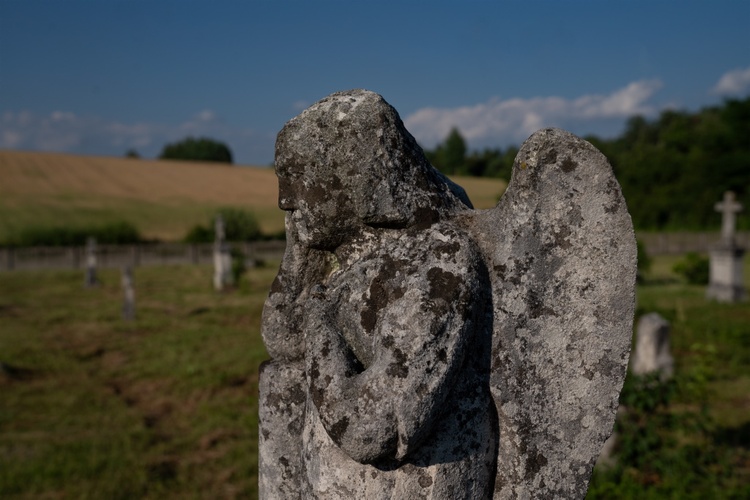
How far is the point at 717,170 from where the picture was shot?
138ft

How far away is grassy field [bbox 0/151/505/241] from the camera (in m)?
41.6

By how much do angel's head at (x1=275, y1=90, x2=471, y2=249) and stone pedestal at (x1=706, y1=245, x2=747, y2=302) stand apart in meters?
18.0

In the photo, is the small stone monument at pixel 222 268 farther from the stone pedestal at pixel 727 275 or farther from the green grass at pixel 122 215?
the green grass at pixel 122 215

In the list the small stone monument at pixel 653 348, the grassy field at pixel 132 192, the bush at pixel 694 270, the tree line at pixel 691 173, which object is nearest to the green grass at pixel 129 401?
the small stone monument at pixel 653 348

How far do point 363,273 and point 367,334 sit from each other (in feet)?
0.63

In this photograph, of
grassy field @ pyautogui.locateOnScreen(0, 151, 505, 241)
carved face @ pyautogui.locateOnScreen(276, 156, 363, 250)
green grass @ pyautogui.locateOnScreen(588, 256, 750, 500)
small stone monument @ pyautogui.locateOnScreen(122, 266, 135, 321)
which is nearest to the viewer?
carved face @ pyautogui.locateOnScreen(276, 156, 363, 250)

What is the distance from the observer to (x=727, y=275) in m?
17.9

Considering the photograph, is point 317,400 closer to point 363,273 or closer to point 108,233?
point 363,273

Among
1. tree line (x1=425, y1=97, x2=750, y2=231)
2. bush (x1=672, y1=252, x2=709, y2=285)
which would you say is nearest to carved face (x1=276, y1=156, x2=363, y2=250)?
bush (x1=672, y1=252, x2=709, y2=285)

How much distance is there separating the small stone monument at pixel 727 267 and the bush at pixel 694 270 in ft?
9.74

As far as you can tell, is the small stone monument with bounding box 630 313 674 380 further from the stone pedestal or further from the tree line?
the tree line

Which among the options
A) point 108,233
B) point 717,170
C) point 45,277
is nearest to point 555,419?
point 45,277

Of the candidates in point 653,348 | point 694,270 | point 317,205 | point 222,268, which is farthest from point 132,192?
point 317,205

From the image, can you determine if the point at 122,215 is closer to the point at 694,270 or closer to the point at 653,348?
the point at 694,270
